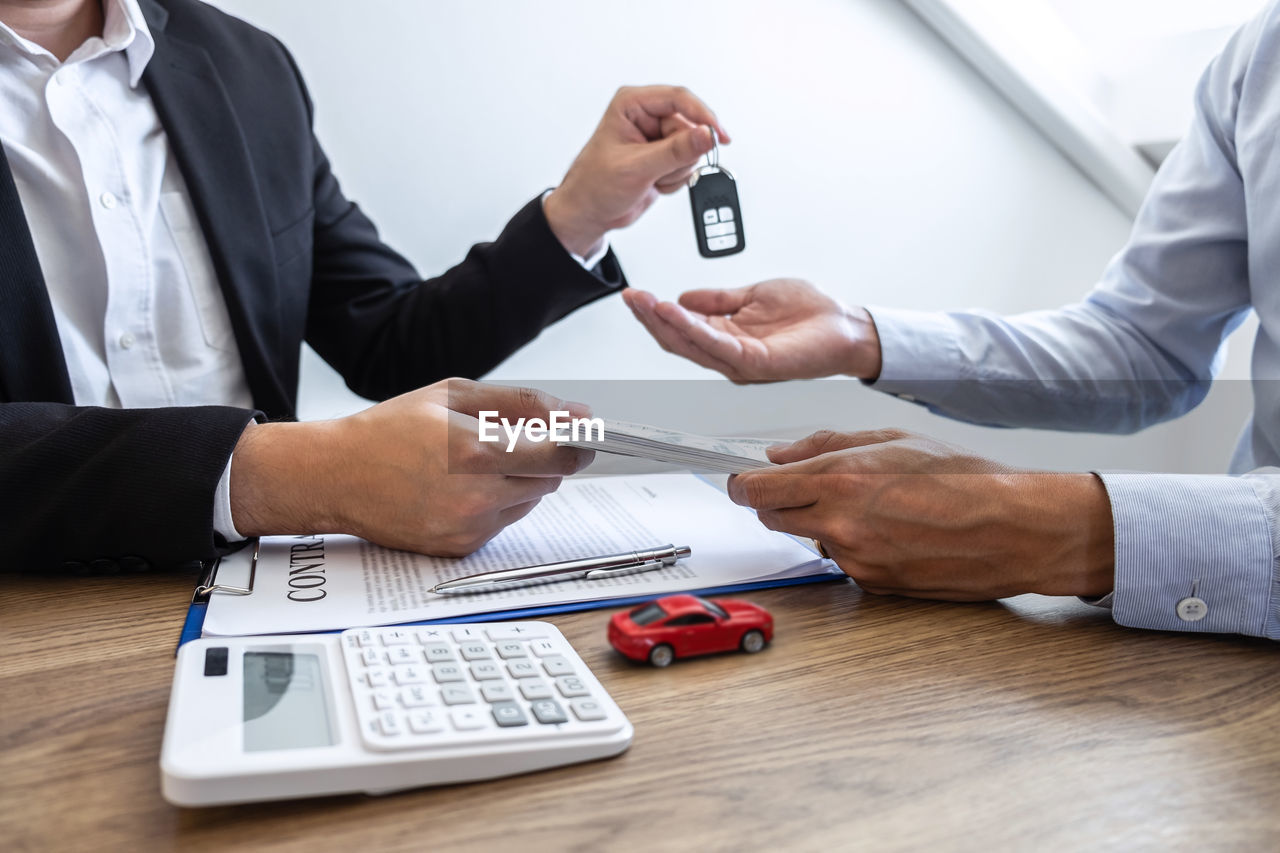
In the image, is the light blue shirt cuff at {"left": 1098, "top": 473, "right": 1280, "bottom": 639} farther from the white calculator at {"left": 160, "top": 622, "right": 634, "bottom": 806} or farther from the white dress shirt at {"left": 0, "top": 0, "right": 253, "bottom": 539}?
the white dress shirt at {"left": 0, "top": 0, "right": 253, "bottom": 539}

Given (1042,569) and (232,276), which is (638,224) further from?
(1042,569)

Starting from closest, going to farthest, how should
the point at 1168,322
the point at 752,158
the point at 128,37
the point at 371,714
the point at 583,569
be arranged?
the point at 371,714
the point at 583,569
the point at 128,37
the point at 1168,322
the point at 752,158

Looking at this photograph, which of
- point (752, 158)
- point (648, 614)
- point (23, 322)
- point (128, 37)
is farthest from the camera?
point (752, 158)

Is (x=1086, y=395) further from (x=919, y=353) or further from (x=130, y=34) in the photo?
(x=130, y=34)

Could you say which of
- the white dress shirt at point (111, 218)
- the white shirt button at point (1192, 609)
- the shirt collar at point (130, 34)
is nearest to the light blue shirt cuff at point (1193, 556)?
the white shirt button at point (1192, 609)

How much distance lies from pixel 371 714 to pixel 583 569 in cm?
23

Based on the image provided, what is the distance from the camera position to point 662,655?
480mm

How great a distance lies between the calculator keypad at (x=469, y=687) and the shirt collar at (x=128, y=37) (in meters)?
0.74

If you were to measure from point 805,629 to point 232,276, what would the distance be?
72 centimetres

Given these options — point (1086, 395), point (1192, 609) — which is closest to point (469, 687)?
point (1192, 609)

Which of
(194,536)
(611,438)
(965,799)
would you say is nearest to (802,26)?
(611,438)

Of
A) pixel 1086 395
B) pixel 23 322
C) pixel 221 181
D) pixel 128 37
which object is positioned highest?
pixel 128 37

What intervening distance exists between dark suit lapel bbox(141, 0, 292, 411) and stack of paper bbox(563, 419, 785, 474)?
1.76ft

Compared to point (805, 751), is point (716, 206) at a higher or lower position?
higher
